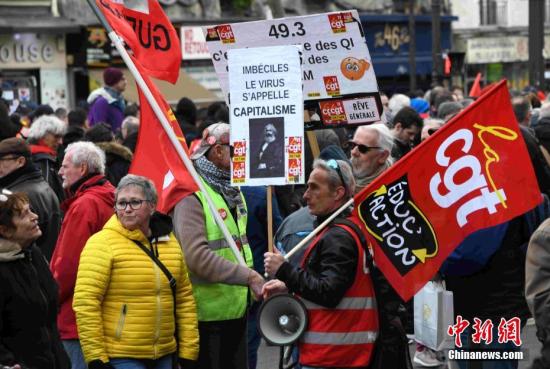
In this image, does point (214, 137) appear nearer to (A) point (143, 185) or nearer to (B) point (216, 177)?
(B) point (216, 177)

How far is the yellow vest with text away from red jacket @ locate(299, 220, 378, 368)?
107 cm

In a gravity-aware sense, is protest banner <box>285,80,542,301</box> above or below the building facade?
below

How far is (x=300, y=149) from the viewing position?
6598 mm

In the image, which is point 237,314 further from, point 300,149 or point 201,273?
point 300,149

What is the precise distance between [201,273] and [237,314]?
0.42 m

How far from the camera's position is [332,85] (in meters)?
7.64

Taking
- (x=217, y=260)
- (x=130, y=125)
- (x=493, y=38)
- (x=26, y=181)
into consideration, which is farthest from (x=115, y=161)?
(x=493, y=38)

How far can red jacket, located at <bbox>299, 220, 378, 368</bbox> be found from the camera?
6.04m

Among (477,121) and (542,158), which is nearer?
(477,121)

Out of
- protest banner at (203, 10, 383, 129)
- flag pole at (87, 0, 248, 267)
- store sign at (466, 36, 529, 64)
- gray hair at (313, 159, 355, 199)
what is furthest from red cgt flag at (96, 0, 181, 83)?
store sign at (466, 36, 529, 64)

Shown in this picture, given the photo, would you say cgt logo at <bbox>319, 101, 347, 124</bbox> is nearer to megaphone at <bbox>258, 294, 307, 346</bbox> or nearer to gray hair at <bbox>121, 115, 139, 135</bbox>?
megaphone at <bbox>258, 294, 307, 346</bbox>

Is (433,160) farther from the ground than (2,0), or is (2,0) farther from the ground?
(2,0)

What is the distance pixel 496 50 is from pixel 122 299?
38765 mm

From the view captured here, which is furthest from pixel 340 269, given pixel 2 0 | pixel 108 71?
pixel 2 0
